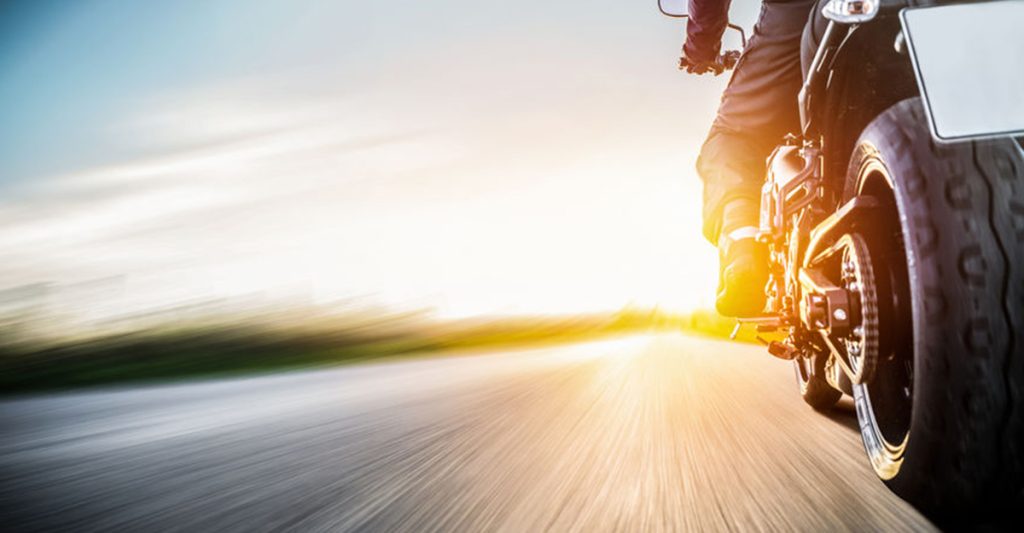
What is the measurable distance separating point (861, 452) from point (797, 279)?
0.63 m

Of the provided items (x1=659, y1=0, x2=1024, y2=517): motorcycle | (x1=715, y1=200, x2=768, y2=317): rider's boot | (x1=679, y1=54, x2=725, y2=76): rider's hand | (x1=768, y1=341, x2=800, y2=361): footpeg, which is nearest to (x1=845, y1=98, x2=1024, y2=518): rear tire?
(x1=659, y1=0, x2=1024, y2=517): motorcycle

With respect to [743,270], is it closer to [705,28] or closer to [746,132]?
[746,132]

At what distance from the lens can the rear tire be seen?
113 centimetres

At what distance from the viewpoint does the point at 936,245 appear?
46.8 inches

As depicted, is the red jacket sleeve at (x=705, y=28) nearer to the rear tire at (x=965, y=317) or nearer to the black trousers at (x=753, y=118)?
the black trousers at (x=753, y=118)

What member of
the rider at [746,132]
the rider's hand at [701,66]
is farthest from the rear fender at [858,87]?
the rider's hand at [701,66]

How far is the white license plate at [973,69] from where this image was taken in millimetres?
1010

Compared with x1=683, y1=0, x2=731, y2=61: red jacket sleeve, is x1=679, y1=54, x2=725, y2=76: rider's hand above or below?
above

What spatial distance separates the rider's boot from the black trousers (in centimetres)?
7

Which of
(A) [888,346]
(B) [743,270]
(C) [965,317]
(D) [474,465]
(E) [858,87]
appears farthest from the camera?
(B) [743,270]

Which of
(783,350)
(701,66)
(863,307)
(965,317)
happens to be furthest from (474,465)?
(701,66)

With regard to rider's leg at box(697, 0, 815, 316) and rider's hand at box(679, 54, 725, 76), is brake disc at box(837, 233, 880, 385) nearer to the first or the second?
rider's leg at box(697, 0, 815, 316)

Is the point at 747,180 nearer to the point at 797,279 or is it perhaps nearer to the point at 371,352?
the point at 797,279

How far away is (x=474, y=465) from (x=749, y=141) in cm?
175
